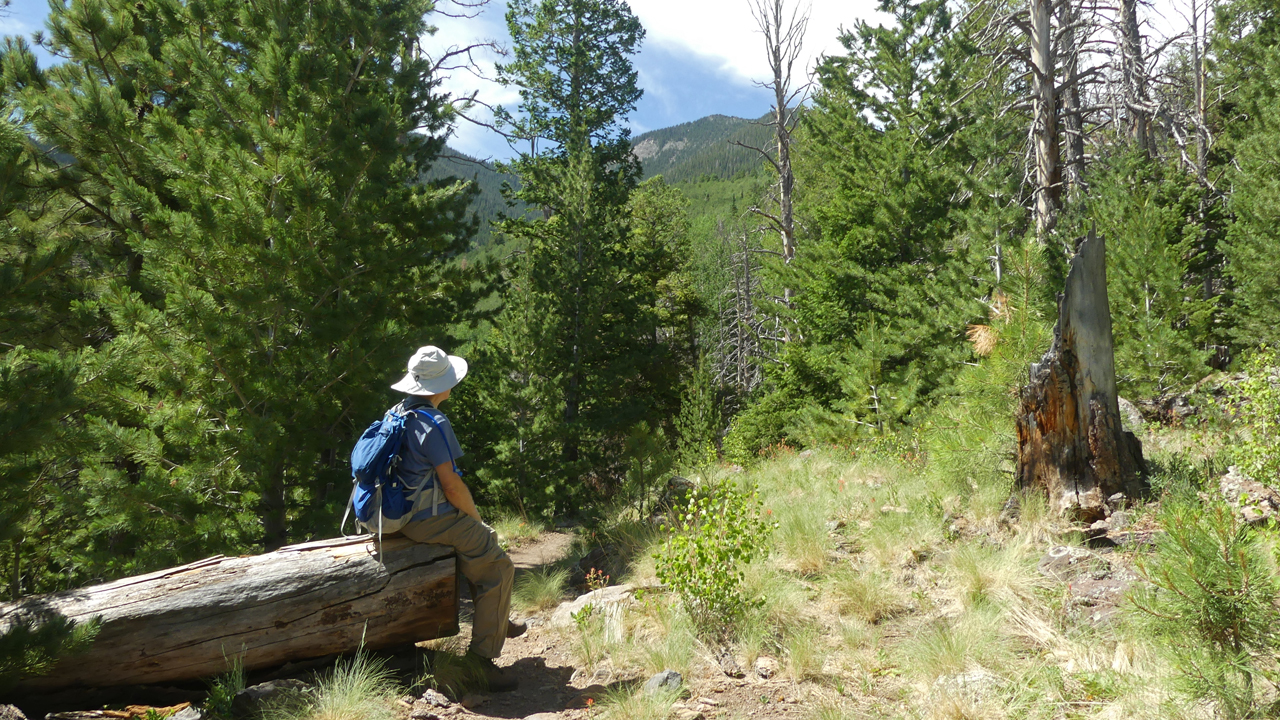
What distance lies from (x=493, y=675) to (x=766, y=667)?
5.87 ft

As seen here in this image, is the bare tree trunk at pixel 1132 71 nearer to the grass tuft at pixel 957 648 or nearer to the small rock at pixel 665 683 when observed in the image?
the grass tuft at pixel 957 648

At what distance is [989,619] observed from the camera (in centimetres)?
407

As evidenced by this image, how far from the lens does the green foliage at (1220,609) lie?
2.66 m

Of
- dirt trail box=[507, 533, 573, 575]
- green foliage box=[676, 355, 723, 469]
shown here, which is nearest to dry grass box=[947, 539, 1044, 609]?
dirt trail box=[507, 533, 573, 575]

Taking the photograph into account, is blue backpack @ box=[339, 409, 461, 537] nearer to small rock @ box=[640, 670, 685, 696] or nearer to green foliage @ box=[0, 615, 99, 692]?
green foliage @ box=[0, 615, 99, 692]

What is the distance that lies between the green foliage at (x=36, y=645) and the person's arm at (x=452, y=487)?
1.78 metres

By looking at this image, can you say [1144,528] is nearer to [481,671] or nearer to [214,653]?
[481,671]

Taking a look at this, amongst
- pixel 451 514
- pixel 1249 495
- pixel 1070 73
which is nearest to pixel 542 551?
pixel 451 514

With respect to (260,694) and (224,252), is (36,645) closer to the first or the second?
(260,694)

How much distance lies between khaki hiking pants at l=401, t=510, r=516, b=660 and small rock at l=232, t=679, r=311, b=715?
1028 millimetres

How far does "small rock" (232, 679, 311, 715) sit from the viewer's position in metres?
3.70

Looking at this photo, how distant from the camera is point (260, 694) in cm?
374

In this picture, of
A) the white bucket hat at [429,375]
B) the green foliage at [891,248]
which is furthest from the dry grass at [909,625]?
the green foliage at [891,248]

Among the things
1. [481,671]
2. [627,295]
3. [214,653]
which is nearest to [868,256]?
[627,295]
